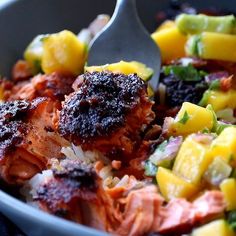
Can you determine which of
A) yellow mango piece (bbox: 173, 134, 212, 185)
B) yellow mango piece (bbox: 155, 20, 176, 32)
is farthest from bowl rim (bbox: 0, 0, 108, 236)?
yellow mango piece (bbox: 155, 20, 176, 32)

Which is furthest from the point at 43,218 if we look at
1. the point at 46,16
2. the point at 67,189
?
the point at 46,16

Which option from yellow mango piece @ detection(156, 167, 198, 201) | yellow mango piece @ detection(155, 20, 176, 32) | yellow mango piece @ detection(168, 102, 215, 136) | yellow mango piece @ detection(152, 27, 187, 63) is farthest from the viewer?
yellow mango piece @ detection(155, 20, 176, 32)

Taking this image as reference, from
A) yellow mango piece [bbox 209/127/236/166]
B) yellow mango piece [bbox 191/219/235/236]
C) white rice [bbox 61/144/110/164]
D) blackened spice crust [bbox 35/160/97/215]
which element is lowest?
yellow mango piece [bbox 191/219/235/236]

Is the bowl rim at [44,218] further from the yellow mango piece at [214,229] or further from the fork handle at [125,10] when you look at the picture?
the fork handle at [125,10]

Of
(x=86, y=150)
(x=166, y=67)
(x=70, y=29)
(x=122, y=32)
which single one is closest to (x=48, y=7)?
(x=70, y=29)

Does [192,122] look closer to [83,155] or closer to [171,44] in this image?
[83,155]

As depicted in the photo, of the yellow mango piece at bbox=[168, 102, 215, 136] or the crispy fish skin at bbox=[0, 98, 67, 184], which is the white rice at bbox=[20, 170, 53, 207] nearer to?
the crispy fish skin at bbox=[0, 98, 67, 184]
